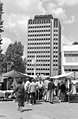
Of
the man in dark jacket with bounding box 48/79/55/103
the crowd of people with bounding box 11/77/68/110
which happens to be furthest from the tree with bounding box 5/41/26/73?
the man in dark jacket with bounding box 48/79/55/103

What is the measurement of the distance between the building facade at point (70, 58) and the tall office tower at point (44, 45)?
281ft

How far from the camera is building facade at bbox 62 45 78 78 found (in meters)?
83.5

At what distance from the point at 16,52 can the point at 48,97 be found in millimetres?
42558

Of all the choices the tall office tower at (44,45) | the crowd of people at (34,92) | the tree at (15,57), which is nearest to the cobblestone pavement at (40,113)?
the crowd of people at (34,92)

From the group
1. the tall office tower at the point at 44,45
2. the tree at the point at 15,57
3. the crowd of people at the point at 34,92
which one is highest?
the tall office tower at the point at 44,45

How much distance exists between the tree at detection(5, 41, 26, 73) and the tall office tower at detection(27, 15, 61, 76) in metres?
110

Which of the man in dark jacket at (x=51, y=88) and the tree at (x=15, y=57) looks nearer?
the man in dark jacket at (x=51, y=88)

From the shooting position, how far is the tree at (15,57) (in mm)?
60475

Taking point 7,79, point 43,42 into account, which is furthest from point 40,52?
point 7,79

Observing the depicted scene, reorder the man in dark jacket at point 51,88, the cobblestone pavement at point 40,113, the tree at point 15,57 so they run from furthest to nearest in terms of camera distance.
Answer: the tree at point 15,57 < the man in dark jacket at point 51,88 < the cobblestone pavement at point 40,113

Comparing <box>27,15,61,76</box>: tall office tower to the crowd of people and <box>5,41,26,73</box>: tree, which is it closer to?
<box>5,41,26,73</box>: tree

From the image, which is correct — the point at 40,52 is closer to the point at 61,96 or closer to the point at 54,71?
the point at 54,71

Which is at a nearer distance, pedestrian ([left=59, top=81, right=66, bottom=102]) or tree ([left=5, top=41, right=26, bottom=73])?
pedestrian ([left=59, top=81, right=66, bottom=102])

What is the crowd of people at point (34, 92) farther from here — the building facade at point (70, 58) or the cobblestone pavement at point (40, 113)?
the building facade at point (70, 58)
